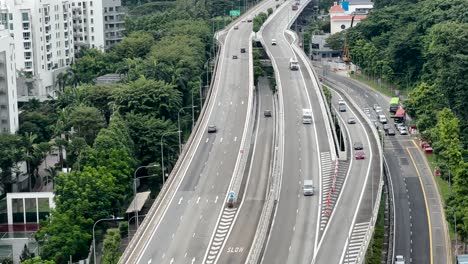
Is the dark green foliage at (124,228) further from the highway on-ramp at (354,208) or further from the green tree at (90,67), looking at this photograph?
the green tree at (90,67)

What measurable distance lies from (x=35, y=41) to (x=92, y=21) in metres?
21.3

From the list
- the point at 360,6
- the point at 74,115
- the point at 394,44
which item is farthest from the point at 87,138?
the point at 360,6

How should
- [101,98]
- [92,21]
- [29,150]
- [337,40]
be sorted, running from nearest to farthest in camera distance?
[29,150] < [101,98] < [92,21] < [337,40]

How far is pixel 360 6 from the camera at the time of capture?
193m

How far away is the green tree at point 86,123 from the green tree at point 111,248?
28561mm

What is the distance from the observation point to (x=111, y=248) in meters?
82.3

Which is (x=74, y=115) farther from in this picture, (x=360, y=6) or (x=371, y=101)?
(x=360, y=6)

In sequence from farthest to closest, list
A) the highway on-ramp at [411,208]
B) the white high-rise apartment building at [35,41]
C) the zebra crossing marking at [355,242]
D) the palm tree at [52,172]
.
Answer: the white high-rise apartment building at [35,41] → the palm tree at [52,172] → the highway on-ramp at [411,208] → the zebra crossing marking at [355,242]

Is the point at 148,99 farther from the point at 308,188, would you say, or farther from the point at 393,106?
the point at 308,188

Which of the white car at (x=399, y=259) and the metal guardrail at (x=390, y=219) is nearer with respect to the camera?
the white car at (x=399, y=259)

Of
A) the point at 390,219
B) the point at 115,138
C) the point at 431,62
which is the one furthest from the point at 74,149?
the point at 431,62

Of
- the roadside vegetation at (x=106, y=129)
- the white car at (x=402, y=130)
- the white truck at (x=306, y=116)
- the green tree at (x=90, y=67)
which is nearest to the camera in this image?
the roadside vegetation at (x=106, y=129)

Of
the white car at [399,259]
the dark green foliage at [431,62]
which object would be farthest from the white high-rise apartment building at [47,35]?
the white car at [399,259]

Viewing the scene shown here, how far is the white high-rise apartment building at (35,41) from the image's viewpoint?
140500mm
